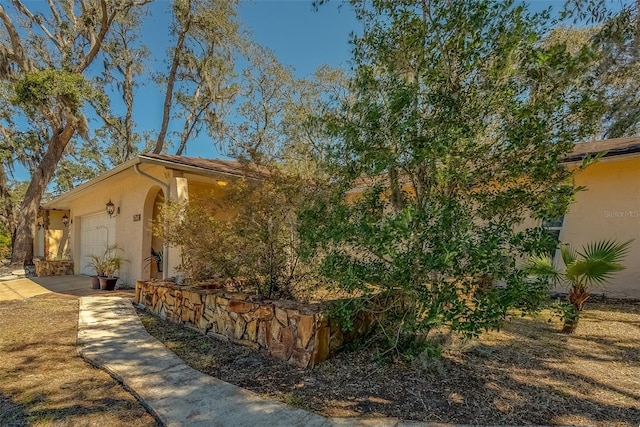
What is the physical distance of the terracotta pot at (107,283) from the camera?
28.6 feet

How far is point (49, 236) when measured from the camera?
18297 millimetres

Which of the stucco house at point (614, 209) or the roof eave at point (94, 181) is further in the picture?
the roof eave at point (94, 181)

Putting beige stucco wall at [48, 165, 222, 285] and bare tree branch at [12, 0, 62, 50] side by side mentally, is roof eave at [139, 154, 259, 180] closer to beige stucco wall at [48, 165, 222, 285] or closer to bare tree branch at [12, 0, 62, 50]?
beige stucco wall at [48, 165, 222, 285]

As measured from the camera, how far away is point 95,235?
38.9ft

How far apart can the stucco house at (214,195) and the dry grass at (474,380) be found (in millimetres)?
2771

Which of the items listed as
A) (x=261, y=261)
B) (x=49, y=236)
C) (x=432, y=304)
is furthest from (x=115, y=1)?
(x=432, y=304)

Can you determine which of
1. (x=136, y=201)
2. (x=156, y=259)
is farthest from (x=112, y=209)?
(x=156, y=259)

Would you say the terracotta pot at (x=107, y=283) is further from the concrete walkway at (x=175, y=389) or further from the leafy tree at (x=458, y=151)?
the leafy tree at (x=458, y=151)

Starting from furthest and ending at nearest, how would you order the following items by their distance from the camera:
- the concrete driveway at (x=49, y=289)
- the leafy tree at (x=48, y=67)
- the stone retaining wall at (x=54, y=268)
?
the stone retaining wall at (x=54, y=268)
the leafy tree at (x=48, y=67)
the concrete driveway at (x=49, y=289)

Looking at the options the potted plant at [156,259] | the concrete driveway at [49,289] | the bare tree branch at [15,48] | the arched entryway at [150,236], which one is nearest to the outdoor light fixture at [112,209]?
the arched entryway at [150,236]

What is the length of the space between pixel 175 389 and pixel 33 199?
1530 cm

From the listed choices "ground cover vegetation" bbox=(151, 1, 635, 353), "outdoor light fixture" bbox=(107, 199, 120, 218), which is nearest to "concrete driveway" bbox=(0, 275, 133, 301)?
"outdoor light fixture" bbox=(107, 199, 120, 218)

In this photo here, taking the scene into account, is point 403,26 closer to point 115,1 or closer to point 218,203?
point 218,203

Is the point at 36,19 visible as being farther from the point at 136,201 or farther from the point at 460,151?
the point at 460,151
